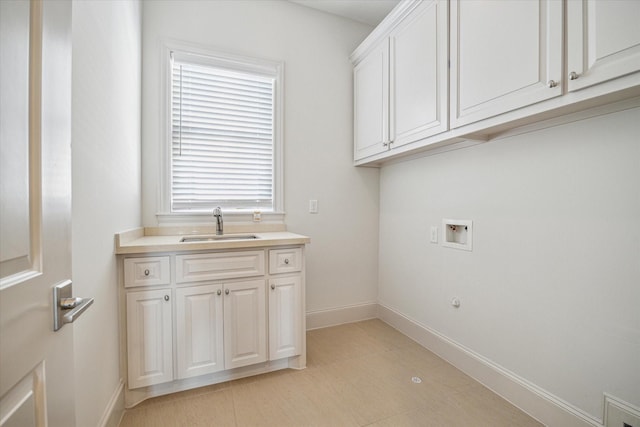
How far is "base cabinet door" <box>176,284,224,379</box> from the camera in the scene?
1.72 metres

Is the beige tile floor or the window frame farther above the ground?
the window frame

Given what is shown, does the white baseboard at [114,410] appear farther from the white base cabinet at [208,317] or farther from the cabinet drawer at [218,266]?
the cabinet drawer at [218,266]

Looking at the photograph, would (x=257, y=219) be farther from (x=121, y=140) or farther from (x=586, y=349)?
(x=586, y=349)

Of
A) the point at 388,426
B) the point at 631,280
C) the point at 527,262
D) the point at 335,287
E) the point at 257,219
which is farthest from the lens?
the point at 335,287

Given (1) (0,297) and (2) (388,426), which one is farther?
(2) (388,426)

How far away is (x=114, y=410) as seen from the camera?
145cm

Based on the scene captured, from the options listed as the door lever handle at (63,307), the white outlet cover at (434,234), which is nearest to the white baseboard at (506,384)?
the white outlet cover at (434,234)

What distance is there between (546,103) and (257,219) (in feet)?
6.63

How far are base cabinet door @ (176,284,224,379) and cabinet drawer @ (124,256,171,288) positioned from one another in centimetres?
13

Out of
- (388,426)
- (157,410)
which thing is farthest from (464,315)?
Result: (157,410)

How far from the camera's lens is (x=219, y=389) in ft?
5.92

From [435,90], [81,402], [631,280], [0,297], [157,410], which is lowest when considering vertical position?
[157,410]

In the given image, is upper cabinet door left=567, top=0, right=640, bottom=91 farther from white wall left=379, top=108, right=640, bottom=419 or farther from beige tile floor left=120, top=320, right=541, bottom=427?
beige tile floor left=120, top=320, right=541, bottom=427

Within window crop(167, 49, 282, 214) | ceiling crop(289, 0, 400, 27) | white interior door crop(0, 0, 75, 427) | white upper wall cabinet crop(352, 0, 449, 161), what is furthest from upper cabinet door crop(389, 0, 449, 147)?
white interior door crop(0, 0, 75, 427)
